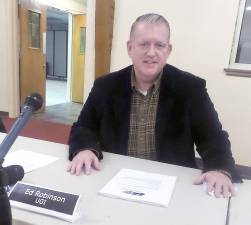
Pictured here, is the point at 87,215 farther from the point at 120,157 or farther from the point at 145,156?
the point at 145,156

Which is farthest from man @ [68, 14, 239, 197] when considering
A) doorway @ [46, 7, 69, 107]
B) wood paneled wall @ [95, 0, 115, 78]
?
doorway @ [46, 7, 69, 107]

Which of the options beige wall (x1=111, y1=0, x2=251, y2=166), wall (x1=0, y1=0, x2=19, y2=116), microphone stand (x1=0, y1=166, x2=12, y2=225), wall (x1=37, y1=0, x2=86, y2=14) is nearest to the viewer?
microphone stand (x1=0, y1=166, x2=12, y2=225)

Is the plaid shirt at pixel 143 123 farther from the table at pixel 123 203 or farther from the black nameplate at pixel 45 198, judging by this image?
the black nameplate at pixel 45 198

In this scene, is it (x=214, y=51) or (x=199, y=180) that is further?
(x=214, y=51)

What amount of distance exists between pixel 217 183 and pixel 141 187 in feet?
0.80

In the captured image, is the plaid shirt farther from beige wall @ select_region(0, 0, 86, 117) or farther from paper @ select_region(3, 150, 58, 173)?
beige wall @ select_region(0, 0, 86, 117)

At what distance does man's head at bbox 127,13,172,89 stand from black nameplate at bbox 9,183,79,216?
2.34 feet

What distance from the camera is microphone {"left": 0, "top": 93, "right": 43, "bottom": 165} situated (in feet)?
1.81

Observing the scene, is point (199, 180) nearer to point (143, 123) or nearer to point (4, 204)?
point (143, 123)

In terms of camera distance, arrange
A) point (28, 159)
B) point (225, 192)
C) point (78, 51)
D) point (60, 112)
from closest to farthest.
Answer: point (225, 192), point (28, 159), point (60, 112), point (78, 51)

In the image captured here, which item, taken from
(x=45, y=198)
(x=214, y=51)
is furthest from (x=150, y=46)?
(x=214, y=51)

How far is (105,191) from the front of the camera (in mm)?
850

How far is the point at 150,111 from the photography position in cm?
130

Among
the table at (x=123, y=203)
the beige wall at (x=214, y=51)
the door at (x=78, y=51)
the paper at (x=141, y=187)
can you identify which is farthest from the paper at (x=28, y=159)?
the door at (x=78, y=51)
